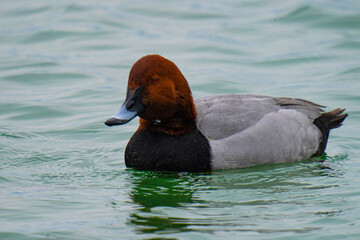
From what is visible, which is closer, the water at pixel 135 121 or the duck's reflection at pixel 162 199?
the duck's reflection at pixel 162 199

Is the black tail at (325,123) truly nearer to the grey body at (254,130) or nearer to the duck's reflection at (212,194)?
the grey body at (254,130)

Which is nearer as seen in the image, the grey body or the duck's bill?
the duck's bill

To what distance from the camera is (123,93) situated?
12031 mm

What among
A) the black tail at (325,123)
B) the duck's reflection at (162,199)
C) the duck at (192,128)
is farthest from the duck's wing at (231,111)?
the duck's reflection at (162,199)

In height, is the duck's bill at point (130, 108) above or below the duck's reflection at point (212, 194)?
above

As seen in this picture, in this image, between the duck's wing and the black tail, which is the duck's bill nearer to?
the duck's wing

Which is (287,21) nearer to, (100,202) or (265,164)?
(265,164)

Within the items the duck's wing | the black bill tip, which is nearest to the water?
the duck's wing

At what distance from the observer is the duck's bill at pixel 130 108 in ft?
24.3

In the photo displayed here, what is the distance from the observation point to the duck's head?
7578mm

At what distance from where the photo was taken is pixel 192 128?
7934mm

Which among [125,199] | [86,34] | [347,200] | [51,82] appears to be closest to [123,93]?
[51,82]

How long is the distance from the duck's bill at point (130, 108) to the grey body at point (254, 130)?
780mm

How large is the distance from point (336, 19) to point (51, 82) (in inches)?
268
